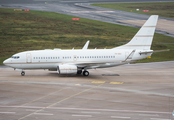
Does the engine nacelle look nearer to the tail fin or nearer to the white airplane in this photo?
the white airplane

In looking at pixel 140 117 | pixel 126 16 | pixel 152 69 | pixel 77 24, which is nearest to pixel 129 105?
pixel 140 117

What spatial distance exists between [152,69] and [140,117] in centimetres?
2632

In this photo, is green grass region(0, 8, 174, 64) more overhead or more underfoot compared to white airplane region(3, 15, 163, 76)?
more overhead

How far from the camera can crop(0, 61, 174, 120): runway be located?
2432 centimetres

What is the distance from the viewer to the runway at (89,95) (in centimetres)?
2432

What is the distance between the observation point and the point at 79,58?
141 feet

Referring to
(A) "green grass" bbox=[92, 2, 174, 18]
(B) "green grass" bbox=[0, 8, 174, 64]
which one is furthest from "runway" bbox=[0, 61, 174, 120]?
(A) "green grass" bbox=[92, 2, 174, 18]

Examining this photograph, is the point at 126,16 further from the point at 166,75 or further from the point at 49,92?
the point at 49,92

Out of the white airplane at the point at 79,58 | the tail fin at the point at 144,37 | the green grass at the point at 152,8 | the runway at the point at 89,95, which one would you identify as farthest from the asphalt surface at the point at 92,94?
the green grass at the point at 152,8

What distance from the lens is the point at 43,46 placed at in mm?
71562

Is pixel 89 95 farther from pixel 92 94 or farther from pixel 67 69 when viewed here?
pixel 67 69

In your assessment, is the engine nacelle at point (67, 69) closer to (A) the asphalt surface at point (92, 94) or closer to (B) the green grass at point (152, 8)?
(A) the asphalt surface at point (92, 94)

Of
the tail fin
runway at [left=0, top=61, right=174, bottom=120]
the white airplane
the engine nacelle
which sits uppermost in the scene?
the tail fin

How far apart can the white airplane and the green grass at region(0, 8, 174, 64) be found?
15.5 meters
